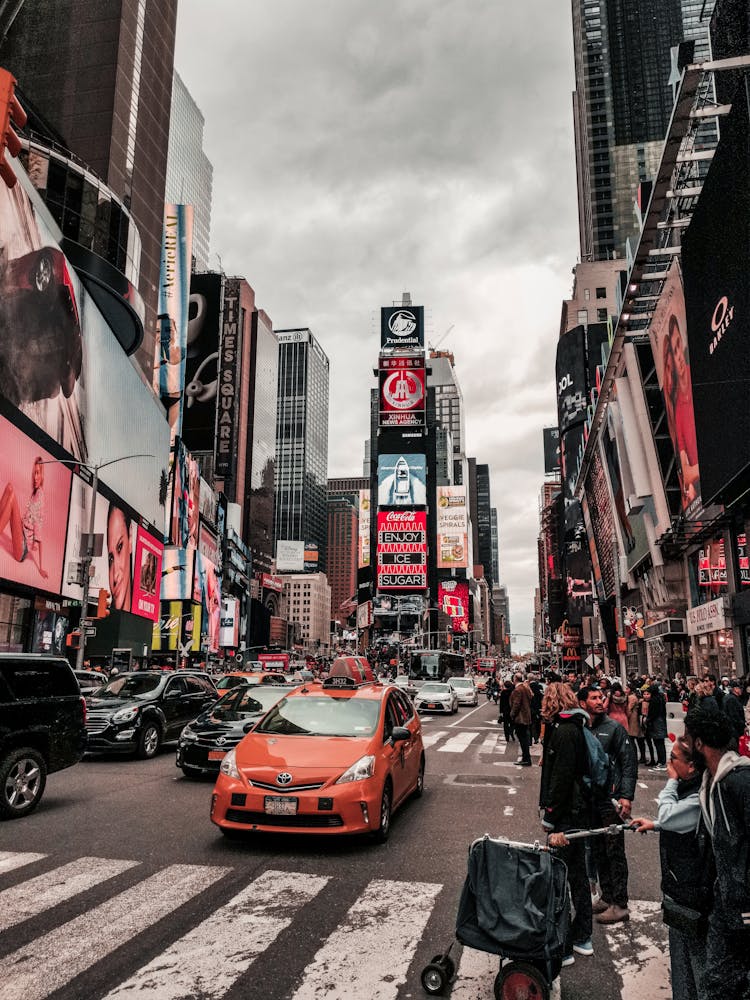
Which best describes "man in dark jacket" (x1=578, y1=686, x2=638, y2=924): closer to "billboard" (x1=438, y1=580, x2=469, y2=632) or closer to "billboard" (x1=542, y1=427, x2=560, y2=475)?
"billboard" (x1=438, y1=580, x2=469, y2=632)

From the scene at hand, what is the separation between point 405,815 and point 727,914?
675cm

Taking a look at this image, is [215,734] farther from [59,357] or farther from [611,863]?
[59,357]

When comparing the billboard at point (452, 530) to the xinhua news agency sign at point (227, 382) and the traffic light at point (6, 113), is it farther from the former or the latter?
Answer: the traffic light at point (6, 113)

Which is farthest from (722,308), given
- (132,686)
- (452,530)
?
(452,530)

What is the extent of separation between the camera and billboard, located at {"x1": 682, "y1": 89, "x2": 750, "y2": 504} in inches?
966

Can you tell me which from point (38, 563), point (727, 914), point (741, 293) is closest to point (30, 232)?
point (38, 563)

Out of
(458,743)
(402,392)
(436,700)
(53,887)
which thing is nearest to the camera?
(53,887)

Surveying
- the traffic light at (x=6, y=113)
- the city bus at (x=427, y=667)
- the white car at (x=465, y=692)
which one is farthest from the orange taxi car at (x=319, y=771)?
the city bus at (x=427, y=667)

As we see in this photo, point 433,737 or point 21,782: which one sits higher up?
point 21,782

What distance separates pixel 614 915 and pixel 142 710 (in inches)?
415

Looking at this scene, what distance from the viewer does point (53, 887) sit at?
6.16m

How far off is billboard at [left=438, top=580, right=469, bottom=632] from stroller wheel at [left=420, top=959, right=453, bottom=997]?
154 meters

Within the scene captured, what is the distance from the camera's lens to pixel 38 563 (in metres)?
34.3

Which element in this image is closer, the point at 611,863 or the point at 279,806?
the point at 611,863
